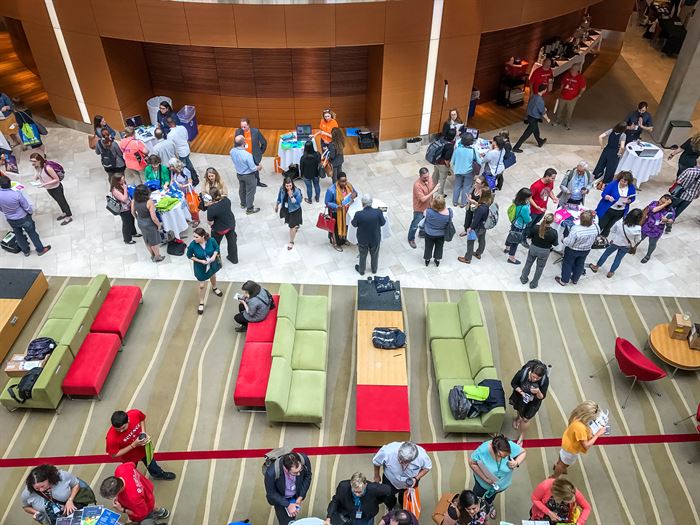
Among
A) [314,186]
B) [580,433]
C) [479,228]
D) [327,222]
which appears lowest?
[314,186]

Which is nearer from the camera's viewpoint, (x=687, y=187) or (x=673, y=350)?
(x=673, y=350)

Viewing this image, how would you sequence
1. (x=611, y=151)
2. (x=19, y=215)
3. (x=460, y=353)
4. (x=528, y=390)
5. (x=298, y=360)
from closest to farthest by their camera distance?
1. (x=528, y=390)
2. (x=298, y=360)
3. (x=460, y=353)
4. (x=19, y=215)
5. (x=611, y=151)

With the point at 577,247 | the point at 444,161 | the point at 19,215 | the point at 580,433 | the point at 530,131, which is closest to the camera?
the point at 580,433

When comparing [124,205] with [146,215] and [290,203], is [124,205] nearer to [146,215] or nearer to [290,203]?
[146,215]

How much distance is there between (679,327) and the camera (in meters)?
7.64

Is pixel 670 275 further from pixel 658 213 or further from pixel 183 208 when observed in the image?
pixel 183 208

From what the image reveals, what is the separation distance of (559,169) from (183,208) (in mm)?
7836

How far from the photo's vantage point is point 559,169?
12.0 m

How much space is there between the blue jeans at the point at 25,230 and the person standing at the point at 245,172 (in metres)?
3.48

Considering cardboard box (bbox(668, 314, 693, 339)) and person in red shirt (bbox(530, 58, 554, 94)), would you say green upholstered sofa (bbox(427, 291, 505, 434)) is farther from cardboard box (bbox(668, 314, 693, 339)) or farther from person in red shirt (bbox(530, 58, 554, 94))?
person in red shirt (bbox(530, 58, 554, 94))

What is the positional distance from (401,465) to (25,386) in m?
4.76

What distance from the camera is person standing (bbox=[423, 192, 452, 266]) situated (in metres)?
8.41

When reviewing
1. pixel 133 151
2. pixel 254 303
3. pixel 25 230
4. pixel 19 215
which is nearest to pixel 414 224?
pixel 254 303

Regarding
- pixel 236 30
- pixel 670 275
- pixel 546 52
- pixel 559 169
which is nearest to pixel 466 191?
pixel 559 169
